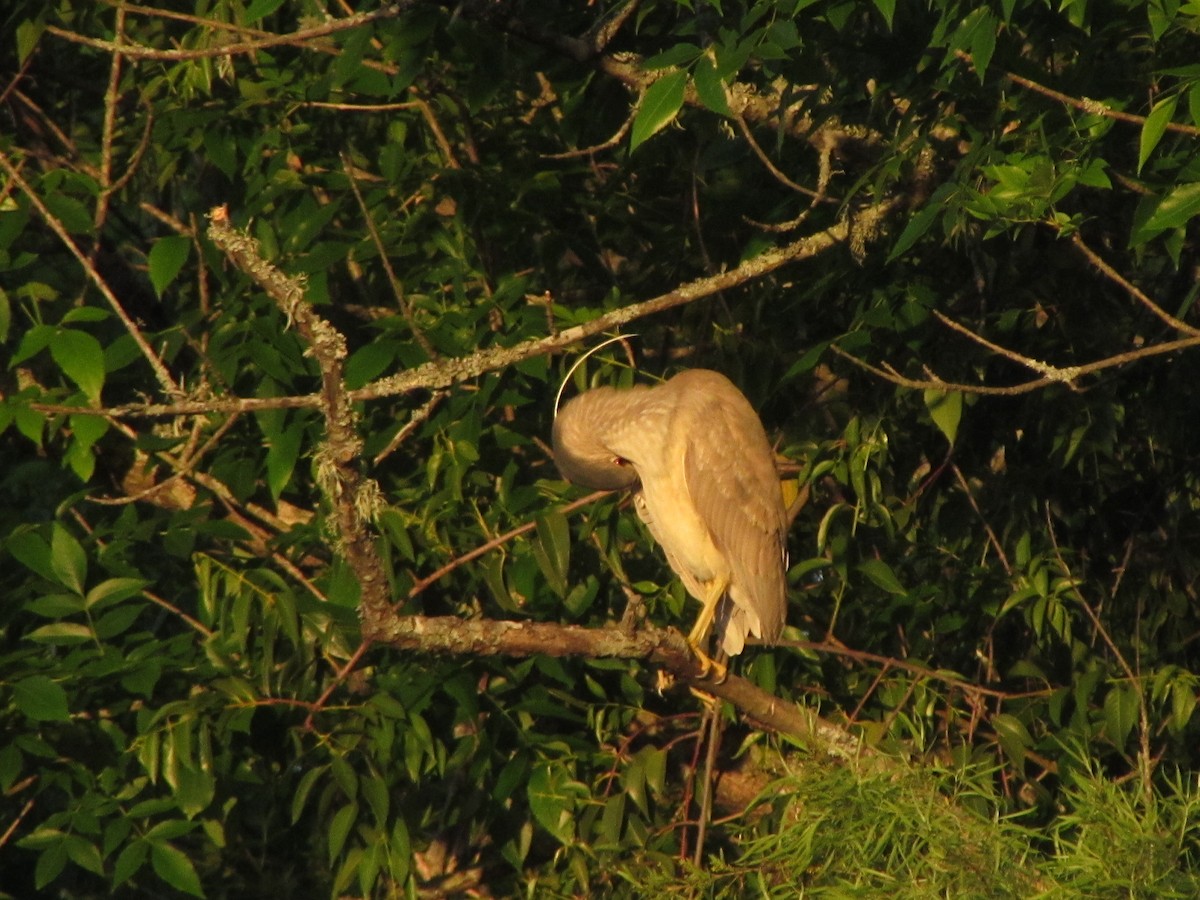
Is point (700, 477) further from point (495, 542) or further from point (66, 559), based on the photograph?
point (66, 559)

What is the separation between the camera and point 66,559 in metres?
3.81

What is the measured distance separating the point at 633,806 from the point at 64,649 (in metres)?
1.58

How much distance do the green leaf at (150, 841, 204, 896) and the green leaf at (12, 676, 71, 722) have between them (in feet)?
1.24

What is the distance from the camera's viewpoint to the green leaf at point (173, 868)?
372 cm

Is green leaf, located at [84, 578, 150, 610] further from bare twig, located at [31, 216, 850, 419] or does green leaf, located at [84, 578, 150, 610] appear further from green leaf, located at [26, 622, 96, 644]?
bare twig, located at [31, 216, 850, 419]

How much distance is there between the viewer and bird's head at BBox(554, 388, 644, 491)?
4020mm

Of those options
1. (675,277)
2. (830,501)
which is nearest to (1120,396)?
(830,501)

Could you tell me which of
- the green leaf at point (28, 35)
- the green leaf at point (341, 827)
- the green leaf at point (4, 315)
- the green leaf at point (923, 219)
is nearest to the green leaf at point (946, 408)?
the green leaf at point (923, 219)

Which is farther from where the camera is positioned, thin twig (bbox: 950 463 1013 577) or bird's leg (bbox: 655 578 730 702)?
thin twig (bbox: 950 463 1013 577)

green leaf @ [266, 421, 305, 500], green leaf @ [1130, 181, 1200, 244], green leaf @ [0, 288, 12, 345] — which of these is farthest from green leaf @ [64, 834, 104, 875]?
green leaf @ [1130, 181, 1200, 244]

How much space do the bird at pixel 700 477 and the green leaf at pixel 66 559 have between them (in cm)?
116

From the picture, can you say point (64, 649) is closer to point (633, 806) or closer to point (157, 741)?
point (157, 741)

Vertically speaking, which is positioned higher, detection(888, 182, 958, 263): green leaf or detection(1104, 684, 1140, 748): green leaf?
detection(888, 182, 958, 263): green leaf

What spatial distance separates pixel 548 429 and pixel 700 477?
1.90 ft
